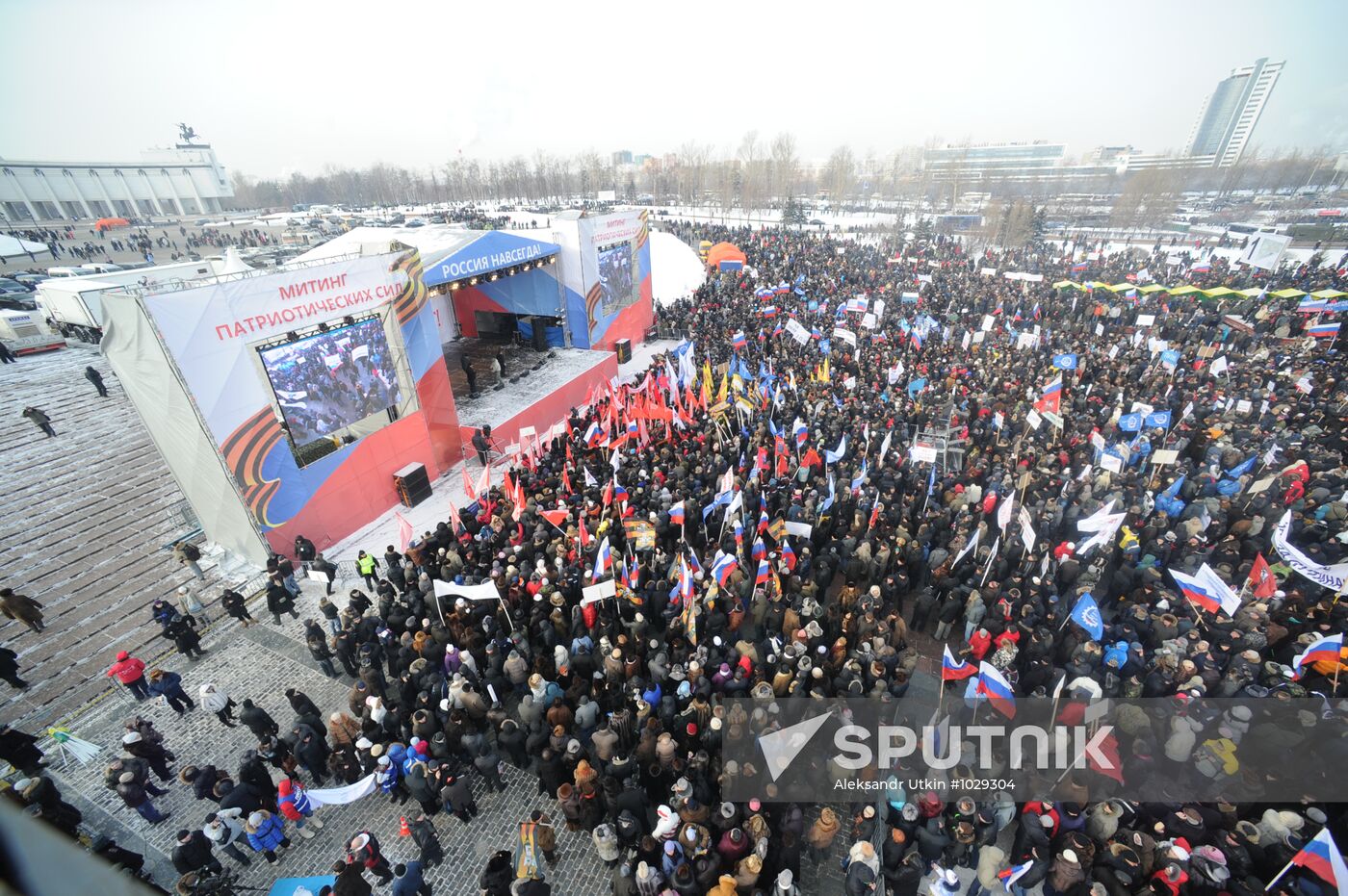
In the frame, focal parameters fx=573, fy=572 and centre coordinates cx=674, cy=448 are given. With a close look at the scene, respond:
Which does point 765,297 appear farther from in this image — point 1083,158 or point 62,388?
point 1083,158

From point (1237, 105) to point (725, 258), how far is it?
681 ft

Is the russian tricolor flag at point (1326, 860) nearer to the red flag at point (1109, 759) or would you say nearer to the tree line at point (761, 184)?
the red flag at point (1109, 759)

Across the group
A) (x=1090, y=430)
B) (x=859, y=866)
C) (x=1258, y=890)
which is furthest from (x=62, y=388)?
(x=1090, y=430)

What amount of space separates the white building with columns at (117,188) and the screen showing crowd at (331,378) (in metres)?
90.3

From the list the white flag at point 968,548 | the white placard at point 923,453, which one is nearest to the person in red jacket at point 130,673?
the white flag at point 968,548

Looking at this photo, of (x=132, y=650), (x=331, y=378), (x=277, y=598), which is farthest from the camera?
(x=331, y=378)

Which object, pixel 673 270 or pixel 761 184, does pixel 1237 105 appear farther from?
pixel 673 270

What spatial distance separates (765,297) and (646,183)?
90.2 meters

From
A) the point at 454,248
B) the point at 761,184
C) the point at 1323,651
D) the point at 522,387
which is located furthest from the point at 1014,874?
the point at 761,184

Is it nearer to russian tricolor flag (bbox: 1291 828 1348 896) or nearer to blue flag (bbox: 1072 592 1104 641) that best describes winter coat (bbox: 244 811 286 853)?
blue flag (bbox: 1072 592 1104 641)

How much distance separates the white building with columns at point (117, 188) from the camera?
230 feet

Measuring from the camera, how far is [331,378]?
534 inches

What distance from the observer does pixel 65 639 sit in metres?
10.7

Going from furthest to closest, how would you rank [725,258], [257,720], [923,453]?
1. [725,258]
2. [923,453]
3. [257,720]
